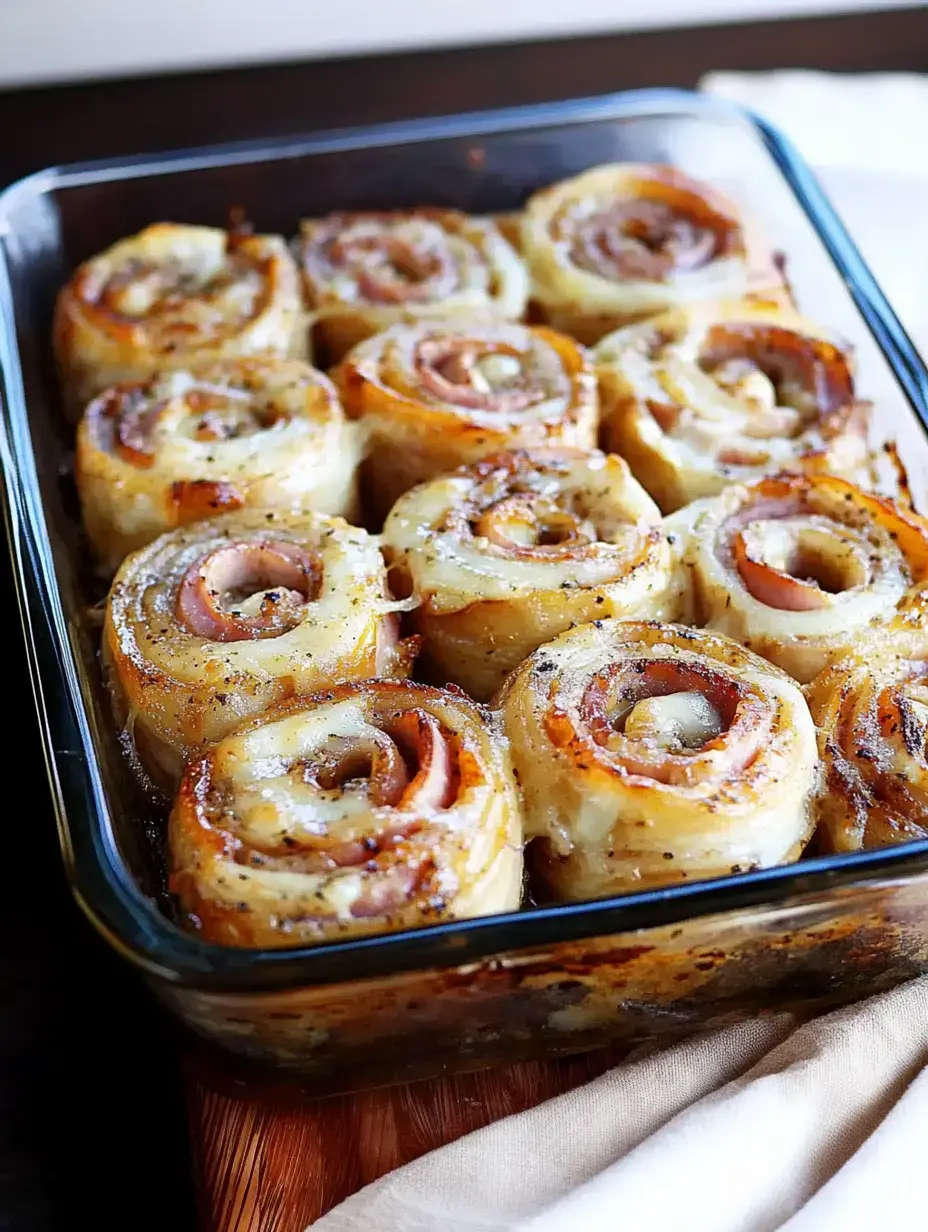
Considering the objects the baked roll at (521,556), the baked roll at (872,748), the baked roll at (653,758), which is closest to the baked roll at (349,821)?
the baked roll at (653,758)

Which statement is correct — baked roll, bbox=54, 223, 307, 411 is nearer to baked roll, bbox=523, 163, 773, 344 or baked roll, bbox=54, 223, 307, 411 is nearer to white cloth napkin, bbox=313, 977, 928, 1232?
baked roll, bbox=523, 163, 773, 344

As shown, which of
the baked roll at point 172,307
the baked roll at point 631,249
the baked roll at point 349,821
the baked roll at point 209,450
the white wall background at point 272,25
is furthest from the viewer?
the white wall background at point 272,25

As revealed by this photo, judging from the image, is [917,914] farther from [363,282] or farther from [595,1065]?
[363,282]

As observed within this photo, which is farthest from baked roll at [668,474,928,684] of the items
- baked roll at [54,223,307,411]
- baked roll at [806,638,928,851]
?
baked roll at [54,223,307,411]

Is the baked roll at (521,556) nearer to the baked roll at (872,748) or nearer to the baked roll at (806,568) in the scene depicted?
the baked roll at (806,568)

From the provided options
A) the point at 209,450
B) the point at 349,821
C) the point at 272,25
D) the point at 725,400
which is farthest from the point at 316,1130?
the point at 272,25

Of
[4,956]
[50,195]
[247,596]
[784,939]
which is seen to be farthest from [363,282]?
[784,939]
